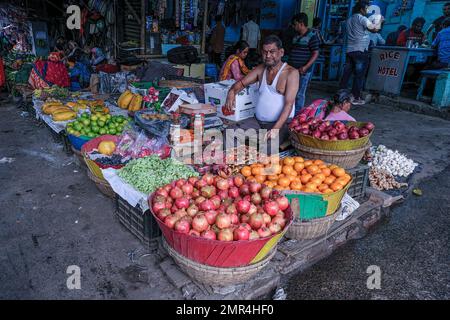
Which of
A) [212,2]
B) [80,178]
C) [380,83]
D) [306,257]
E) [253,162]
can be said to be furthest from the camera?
[212,2]

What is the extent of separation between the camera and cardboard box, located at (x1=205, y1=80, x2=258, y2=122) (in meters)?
4.73

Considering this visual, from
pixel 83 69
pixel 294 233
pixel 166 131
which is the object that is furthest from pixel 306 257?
pixel 83 69

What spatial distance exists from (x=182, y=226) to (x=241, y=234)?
390 mm

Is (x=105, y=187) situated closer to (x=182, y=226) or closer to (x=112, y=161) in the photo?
(x=112, y=161)

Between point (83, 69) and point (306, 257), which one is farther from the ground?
point (83, 69)

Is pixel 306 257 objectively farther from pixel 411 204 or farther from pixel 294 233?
pixel 411 204

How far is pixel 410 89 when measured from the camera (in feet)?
33.8

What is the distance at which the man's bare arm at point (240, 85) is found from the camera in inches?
168

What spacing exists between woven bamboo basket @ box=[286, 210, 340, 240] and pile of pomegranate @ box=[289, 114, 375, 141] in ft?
2.84

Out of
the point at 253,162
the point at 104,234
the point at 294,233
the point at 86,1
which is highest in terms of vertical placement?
the point at 86,1

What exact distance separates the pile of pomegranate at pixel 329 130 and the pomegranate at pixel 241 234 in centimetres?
170

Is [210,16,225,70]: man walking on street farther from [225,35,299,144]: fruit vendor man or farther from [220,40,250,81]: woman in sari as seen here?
[225,35,299,144]: fruit vendor man

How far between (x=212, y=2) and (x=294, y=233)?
1200cm

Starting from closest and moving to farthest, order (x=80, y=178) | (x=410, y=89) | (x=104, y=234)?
(x=104, y=234), (x=80, y=178), (x=410, y=89)
